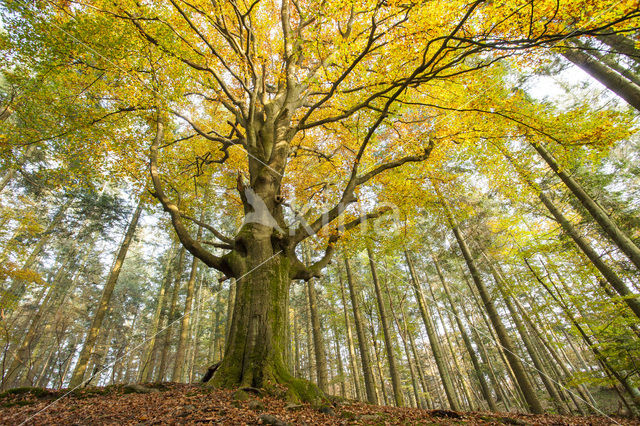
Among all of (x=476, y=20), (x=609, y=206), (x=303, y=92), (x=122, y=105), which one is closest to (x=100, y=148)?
(x=122, y=105)

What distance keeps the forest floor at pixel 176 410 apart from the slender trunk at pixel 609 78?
7.24m

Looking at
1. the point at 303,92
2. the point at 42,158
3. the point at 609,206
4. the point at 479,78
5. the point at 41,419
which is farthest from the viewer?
the point at 42,158

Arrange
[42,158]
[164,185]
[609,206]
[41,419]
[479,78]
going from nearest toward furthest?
1. [41,419]
2. [479,78]
3. [164,185]
4. [609,206]
5. [42,158]

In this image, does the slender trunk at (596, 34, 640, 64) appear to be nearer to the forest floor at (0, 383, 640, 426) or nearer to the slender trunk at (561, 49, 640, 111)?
the slender trunk at (561, 49, 640, 111)

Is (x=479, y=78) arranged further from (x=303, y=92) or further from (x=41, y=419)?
(x=41, y=419)

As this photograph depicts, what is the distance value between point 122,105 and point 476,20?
8.65 meters

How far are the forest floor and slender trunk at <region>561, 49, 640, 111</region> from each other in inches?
285

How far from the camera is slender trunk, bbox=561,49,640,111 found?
5.76 meters

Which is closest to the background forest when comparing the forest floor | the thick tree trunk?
the thick tree trunk

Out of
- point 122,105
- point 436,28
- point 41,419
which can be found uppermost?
point 122,105

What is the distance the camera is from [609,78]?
6.02 metres

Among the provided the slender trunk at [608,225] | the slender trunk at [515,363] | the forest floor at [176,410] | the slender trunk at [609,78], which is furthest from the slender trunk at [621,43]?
the forest floor at [176,410]

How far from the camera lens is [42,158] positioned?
582 inches

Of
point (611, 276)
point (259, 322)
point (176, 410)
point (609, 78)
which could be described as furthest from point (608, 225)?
point (176, 410)
